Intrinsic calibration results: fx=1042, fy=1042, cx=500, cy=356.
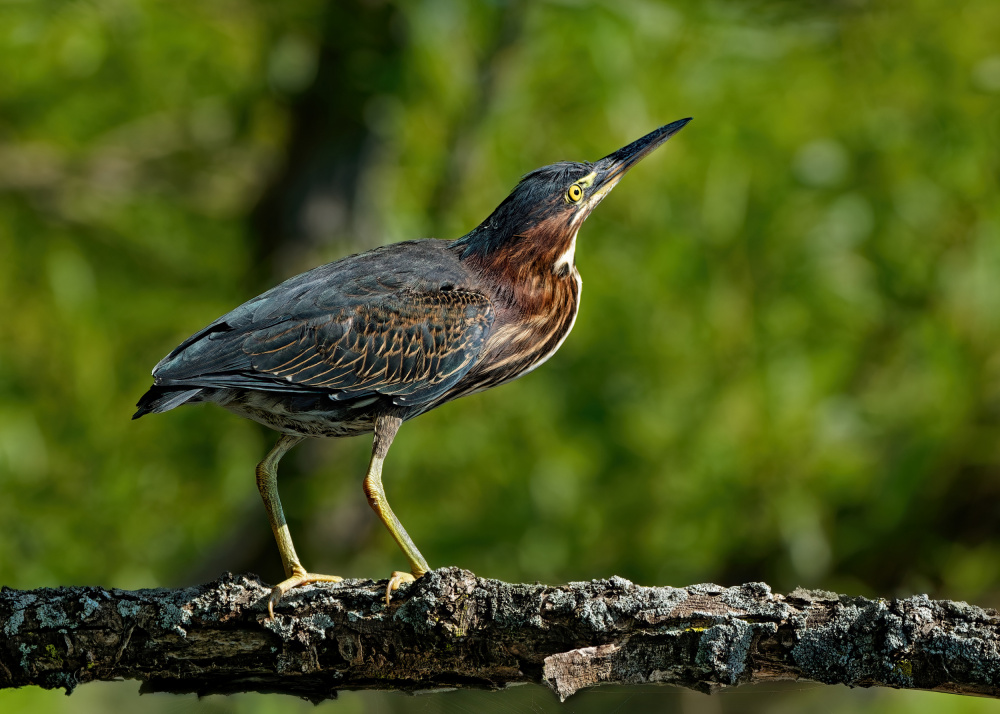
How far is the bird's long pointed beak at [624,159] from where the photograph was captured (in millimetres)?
4574

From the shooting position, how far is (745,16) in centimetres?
764

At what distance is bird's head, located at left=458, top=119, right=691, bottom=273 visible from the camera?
175 inches

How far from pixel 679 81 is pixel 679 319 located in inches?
68.5

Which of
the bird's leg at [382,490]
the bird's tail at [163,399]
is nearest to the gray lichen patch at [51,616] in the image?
the bird's tail at [163,399]

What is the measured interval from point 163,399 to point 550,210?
180cm

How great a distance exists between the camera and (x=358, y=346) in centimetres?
421

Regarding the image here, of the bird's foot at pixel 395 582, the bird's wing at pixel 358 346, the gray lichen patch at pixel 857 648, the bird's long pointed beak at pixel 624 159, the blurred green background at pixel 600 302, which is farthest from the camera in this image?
the blurred green background at pixel 600 302

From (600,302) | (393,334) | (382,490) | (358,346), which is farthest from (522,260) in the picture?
(600,302)

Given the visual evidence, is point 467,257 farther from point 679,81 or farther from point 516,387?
point 679,81

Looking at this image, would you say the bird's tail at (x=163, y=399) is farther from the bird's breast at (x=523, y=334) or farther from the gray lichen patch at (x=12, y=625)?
the bird's breast at (x=523, y=334)

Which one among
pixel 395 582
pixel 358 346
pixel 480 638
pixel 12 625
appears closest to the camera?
pixel 480 638

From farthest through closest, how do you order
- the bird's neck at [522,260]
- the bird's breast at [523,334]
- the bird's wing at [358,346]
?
the bird's neck at [522,260], the bird's breast at [523,334], the bird's wing at [358,346]

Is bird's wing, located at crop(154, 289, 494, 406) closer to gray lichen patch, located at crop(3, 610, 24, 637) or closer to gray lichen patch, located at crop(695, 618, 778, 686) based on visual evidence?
gray lichen patch, located at crop(3, 610, 24, 637)

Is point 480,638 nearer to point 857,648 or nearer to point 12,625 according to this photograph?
point 857,648
